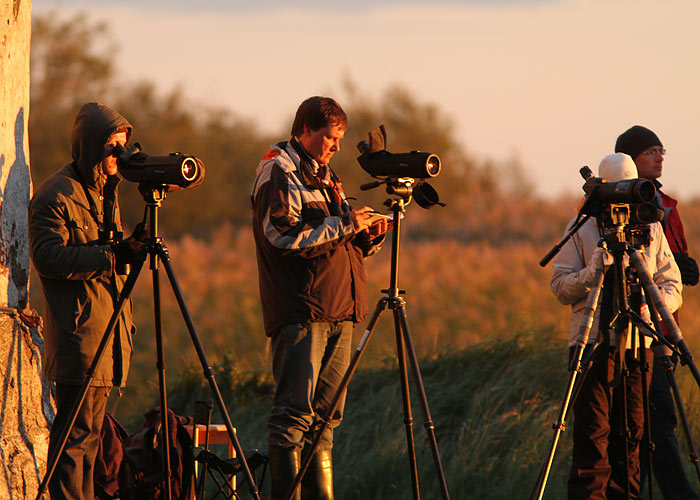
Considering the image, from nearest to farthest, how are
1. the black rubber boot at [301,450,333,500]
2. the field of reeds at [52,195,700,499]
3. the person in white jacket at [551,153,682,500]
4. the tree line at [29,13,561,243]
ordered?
the black rubber boot at [301,450,333,500] < the person in white jacket at [551,153,682,500] < the field of reeds at [52,195,700,499] < the tree line at [29,13,561,243]

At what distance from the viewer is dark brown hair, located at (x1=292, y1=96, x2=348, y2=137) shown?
153 inches

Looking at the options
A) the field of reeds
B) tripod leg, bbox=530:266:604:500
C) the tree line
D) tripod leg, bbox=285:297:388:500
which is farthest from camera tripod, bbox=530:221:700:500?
the tree line

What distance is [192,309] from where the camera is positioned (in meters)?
15.9

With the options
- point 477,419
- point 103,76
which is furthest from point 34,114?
point 477,419

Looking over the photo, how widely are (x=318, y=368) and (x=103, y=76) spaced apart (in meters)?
18.8

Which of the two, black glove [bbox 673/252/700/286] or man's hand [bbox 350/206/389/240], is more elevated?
man's hand [bbox 350/206/389/240]

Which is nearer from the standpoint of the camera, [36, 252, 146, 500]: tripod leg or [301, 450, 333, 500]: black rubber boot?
[36, 252, 146, 500]: tripod leg

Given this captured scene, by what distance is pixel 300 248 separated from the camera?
3713 millimetres

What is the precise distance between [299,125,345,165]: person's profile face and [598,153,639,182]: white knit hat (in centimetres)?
118

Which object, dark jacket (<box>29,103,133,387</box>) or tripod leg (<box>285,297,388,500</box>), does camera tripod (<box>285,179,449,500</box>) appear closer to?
tripod leg (<box>285,297,388,500</box>)

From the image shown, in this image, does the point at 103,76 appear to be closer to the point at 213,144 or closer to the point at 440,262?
the point at 213,144

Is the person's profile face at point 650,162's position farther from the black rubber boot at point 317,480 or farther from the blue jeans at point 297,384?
the black rubber boot at point 317,480

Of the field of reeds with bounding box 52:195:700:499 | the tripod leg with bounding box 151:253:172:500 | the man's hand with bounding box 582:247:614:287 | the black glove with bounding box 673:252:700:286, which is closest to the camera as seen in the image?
the tripod leg with bounding box 151:253:172:500

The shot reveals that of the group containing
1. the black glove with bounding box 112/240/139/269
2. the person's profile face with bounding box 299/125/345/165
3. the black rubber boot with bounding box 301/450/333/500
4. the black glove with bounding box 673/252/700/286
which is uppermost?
the person's profile face with bounding box 299/125/345/165
